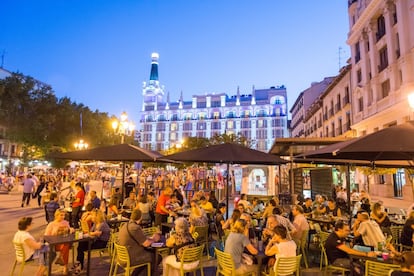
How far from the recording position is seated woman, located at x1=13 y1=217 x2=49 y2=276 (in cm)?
523

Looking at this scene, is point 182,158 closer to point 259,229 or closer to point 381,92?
point 259,229

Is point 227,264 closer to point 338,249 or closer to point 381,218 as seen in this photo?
point 338,249

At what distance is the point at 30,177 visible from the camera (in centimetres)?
1520

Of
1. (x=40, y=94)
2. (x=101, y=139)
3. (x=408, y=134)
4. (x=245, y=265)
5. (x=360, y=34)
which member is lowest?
(x=245, y=265)

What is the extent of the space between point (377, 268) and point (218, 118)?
8868cm

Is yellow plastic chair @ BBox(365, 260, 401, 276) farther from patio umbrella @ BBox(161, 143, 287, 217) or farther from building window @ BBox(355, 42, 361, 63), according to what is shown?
building window @ BBox(355, 42, 361, 63)

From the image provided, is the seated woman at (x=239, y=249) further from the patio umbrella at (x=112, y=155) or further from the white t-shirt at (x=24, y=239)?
the patio umbrella at (x=112, y=155)

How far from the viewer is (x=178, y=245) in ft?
16.9

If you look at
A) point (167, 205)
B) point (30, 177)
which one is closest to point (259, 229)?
point (167, 205)

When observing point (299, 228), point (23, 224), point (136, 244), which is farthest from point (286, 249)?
point (23, 224)

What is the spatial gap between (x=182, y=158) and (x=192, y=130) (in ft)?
284

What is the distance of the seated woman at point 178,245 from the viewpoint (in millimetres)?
5062

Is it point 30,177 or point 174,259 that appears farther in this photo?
point 30,177

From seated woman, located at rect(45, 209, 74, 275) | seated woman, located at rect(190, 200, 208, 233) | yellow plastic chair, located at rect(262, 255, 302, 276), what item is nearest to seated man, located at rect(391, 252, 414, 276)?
yellow plastic chair, located at rect(262, 255, 302, 276)
